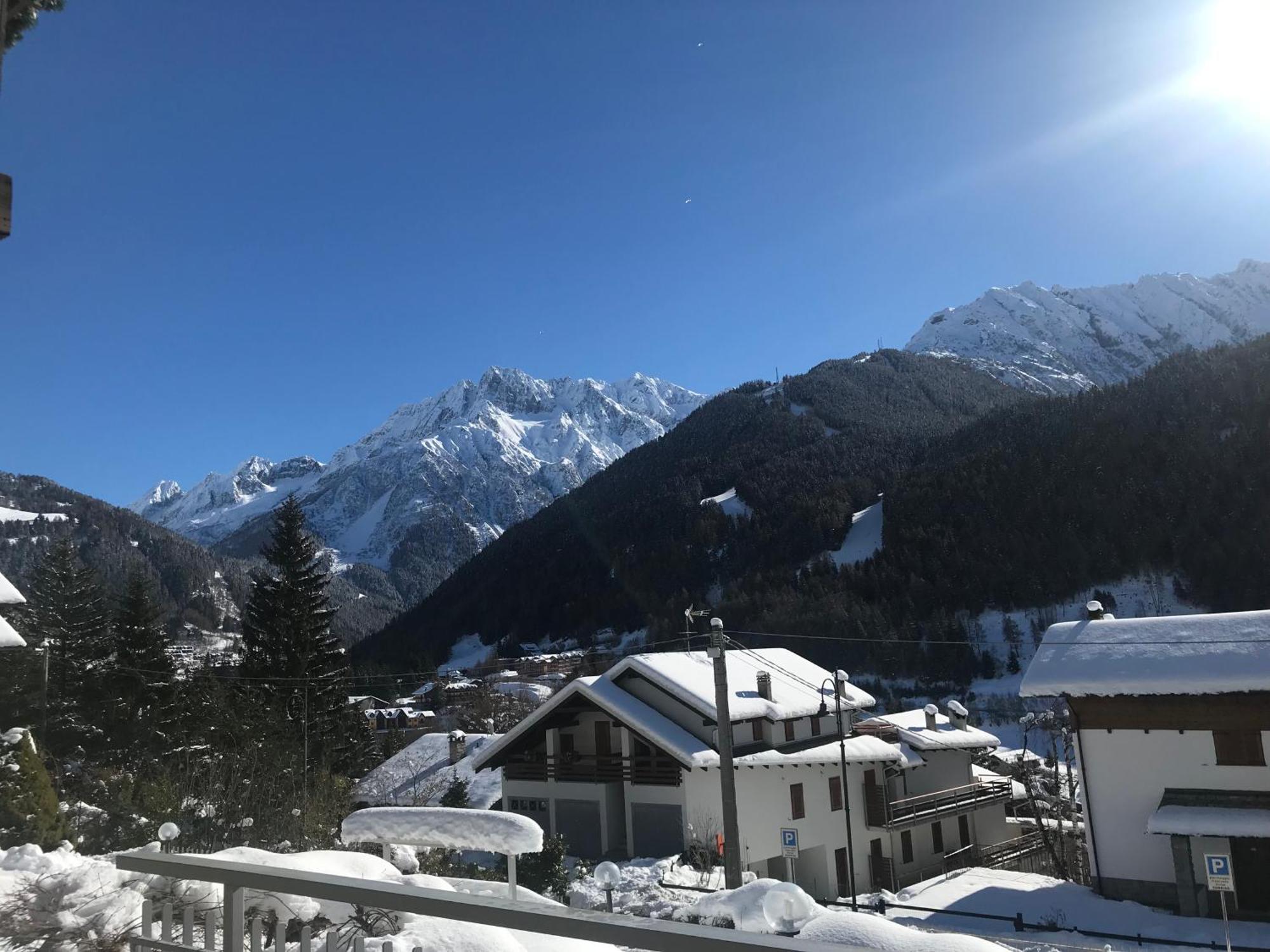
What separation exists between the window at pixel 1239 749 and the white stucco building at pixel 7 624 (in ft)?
77.4

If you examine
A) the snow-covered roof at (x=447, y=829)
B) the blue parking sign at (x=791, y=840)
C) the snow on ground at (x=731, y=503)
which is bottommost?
the blue parking sign at (x=791, y=840)

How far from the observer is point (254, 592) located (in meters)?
40.4

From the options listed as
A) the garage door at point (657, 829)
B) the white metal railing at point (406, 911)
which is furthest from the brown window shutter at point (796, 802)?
the white metal railing at point (406, 911)

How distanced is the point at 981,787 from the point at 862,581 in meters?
89.1

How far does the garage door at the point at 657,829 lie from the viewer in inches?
1161

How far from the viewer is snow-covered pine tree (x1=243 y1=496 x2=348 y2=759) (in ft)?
124

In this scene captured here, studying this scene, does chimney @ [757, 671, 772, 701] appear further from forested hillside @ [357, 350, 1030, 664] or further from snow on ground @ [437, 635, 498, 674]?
snow on ground @ [437, 635, 498, 674]

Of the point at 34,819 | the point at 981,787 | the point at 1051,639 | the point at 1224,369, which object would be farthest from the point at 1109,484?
the point at 34,819

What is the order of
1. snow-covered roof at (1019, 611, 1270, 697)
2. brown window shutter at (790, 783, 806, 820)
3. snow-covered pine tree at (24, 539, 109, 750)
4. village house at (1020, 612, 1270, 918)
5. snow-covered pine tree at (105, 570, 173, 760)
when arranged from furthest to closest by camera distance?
snow-covered pine tree at (105, 570, 173, 760), snow-covered pine tree at (24, 539, 109, 750), brown window shutter at (790, 783, 806, 820), snow-covered roof at (1019, 611, 1270, 697), village house at (1020, 612, 1270, 918)

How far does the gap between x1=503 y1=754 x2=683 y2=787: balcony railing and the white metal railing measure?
87.5ft

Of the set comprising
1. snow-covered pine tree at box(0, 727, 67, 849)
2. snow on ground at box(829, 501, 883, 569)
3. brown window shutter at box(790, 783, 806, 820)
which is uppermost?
snow on ground at box(829, 501, 883, 569)

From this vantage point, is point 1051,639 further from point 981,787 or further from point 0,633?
point 0,633

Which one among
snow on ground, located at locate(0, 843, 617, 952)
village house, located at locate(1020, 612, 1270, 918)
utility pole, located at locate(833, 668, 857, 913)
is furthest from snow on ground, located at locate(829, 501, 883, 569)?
snow on ground, located at locate(0, 843, 617, 952)

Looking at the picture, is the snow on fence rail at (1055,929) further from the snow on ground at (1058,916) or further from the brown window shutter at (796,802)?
the brown window shutter at (796,802)
